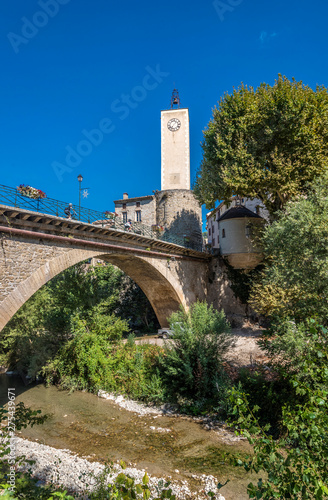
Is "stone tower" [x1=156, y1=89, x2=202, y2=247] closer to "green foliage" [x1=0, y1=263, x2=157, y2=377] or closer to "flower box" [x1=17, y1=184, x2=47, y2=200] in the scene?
"green foliage" [x1=0, y1=263, x2=157, y2=377]

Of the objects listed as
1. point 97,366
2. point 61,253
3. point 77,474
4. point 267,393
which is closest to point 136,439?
point 77,474

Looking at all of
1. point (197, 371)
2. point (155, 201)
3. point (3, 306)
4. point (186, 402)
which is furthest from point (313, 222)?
point (155, 201)

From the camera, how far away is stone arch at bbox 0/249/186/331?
10.1m

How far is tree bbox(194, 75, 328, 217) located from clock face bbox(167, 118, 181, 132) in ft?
40.4

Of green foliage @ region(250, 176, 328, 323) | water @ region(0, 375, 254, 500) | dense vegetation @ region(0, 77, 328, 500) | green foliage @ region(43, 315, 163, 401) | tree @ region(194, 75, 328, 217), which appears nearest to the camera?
water @ region(0, 375, 254, 500)

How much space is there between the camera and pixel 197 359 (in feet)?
39.8

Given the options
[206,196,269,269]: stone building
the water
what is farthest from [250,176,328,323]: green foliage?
[206,196,269,269]: stone building

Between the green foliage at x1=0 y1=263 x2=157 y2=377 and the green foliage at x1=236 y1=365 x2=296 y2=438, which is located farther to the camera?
the green foliage at x1=0 y1=263 x2=157 y2=377

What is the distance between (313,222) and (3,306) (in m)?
10.2

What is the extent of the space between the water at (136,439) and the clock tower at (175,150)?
21030 millimetres

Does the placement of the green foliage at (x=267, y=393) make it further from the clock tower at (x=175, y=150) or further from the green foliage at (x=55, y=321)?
the clock tower at (x=175, y=150)

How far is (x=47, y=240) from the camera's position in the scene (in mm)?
11641

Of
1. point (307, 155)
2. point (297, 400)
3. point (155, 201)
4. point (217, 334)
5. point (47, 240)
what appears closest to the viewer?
point (297, 400)

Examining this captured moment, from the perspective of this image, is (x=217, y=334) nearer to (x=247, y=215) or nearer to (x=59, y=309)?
(x=59, y=309)
